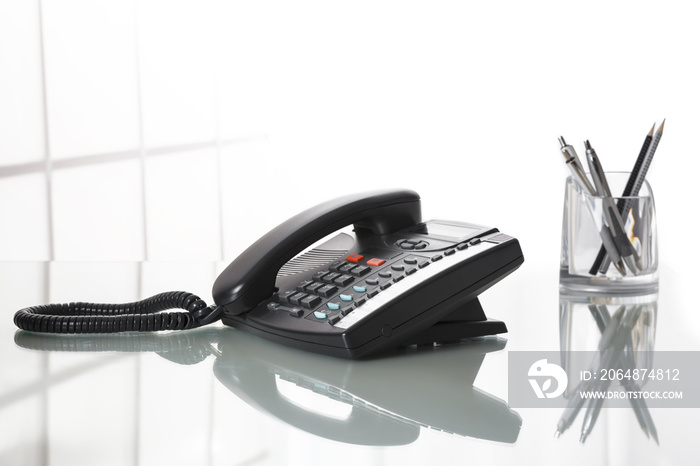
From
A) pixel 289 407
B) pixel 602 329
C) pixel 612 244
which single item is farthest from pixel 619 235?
pixel 289 407

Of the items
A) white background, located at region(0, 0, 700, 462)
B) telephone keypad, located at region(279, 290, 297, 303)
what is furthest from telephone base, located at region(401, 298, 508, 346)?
white background, located at region(0, 0, 700, 462)

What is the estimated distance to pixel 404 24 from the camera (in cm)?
464

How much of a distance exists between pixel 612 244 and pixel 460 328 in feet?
0.88

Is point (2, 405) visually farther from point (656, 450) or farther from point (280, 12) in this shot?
point (280, 12)

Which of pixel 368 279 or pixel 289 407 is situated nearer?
pixel 289 407

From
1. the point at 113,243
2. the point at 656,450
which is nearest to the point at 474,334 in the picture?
the point at 656,450

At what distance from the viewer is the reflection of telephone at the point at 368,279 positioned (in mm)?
603

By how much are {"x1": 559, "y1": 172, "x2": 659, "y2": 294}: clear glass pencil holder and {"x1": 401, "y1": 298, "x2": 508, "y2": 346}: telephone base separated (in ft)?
0.75

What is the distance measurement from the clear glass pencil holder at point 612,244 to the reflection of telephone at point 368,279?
187mm

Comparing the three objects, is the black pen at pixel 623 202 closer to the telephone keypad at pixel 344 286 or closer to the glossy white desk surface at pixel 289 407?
the glossy white desk surface at pixel 289 407

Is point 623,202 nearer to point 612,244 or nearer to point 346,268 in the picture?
point 612,244

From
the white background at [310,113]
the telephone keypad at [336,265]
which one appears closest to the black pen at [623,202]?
the telephone keypad at [336,265]

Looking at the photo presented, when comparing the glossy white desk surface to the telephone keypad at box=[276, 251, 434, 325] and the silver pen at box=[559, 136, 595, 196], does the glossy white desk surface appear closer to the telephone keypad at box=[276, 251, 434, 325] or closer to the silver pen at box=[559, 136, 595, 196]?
the telephone keypad at box=[276, 251, 434, 325]

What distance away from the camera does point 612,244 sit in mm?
840
